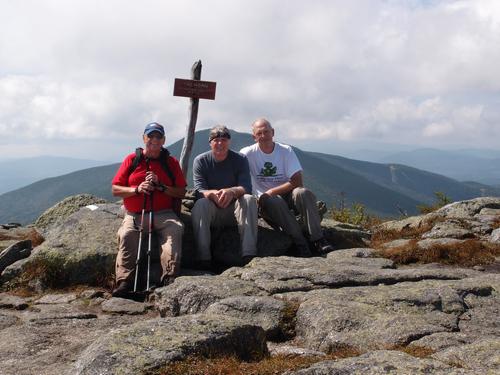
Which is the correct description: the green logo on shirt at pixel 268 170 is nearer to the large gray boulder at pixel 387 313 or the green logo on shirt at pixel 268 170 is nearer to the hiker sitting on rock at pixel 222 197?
the hiker sitting on rock at pixel 222 197

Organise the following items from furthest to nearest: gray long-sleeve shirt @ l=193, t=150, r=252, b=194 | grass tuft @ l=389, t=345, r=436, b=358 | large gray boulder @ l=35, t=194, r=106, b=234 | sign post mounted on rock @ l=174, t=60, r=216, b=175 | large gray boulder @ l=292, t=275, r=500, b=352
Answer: large gray boulder @ l=35, t=194, r=106, b=234 → sign post mounted on rock @ l=174, t=60, r=216, b=175 → gray long-sleeve shirt @ l=193, t=150, r=252, b=194 → large gray boulder @ l=292, t=275, r=500, b=352 → grass tuft @ l=389, t=345, r=436, b=358

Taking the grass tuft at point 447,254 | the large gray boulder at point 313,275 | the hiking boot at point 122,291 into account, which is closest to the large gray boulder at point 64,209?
the hiking boot at point 122,291

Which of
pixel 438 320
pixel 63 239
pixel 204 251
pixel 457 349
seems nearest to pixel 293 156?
pixel 204 251

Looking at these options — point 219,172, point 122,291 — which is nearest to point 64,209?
point 219,172

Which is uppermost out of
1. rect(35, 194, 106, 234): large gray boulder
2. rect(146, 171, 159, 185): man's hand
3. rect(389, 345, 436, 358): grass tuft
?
rect(146, 171, 159, 185): man's hand

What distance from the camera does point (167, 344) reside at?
4.49m

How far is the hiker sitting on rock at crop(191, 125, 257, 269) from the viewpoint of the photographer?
10.9m

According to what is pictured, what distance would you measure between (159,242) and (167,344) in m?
6.50

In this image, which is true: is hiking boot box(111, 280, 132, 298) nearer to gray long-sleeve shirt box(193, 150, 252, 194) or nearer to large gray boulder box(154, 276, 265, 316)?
large gray boulder box(154, 276, 265, 316)

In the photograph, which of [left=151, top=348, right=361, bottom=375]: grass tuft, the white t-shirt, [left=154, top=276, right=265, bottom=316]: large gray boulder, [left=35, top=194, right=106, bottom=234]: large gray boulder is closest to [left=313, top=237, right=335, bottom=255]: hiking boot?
the white t-shirt

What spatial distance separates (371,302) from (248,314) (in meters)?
1.75

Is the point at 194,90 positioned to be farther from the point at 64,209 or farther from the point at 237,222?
the point at 64,209

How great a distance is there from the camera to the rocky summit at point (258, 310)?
4398mm

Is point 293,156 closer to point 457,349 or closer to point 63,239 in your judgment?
point 63,239
